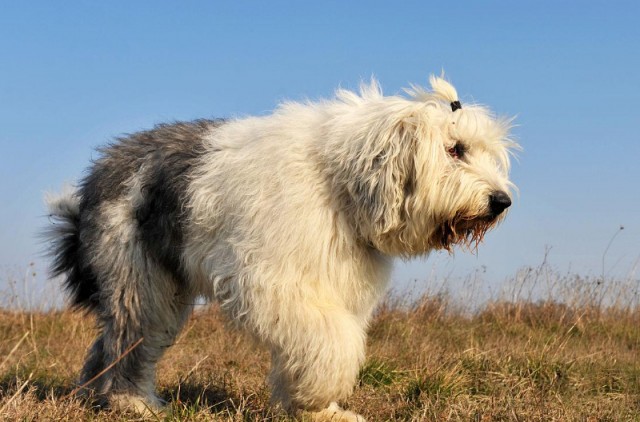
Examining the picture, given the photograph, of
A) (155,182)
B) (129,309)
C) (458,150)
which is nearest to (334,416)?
(129,309)

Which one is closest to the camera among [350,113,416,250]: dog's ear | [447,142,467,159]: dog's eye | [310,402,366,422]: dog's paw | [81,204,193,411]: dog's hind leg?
[350,113,416,250]: dog's ear

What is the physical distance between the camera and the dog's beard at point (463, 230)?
4.78 metres

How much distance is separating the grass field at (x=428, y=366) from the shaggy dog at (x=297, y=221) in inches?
18.4

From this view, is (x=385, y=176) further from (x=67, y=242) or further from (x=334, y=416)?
(x=67, y=242)

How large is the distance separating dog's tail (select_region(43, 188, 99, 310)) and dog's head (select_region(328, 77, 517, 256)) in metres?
2.22

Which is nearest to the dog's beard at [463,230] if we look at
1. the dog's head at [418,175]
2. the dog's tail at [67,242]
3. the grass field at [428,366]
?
the dog's head at [418,175]

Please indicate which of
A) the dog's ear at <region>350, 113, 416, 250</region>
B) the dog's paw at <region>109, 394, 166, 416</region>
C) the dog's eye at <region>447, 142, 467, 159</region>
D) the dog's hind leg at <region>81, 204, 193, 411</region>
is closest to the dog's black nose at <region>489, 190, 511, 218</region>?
the dog's eye at <region>447, 142, 467, 159</region>

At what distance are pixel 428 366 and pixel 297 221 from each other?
2.25 metres

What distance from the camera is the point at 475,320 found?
10.1m

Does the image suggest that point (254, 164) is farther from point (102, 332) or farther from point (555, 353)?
point (555, 353)

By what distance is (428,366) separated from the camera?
6363 millimetres

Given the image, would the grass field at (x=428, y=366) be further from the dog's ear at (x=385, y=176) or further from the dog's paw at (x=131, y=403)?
the dog's ear at (x=385, y=176)

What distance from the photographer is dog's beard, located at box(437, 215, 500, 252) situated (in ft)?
15.7

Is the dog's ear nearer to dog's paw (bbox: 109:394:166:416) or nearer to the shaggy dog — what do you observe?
the shaggy dog
